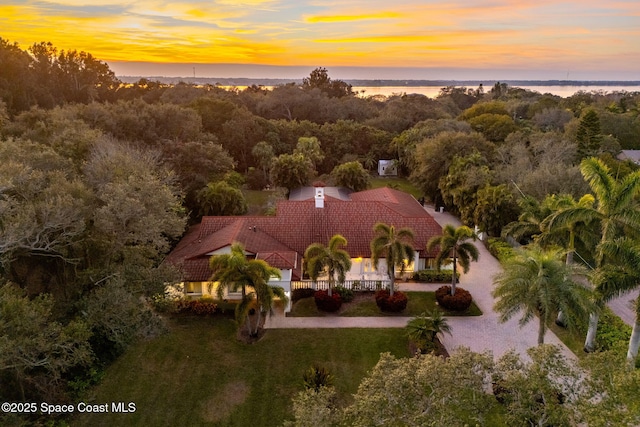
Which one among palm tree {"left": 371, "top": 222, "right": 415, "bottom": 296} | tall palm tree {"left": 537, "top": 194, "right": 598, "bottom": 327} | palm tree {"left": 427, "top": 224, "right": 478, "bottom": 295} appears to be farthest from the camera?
palm tree {"left": 427, "top": 224, "right": 478, "bottom": 295}

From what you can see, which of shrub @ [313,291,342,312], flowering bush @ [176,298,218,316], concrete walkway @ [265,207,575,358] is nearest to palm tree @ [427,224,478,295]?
concrete walkway @ [265,207,575,358]

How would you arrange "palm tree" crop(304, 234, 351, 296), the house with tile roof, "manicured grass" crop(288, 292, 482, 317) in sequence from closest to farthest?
"palm tree" crop(304, 234, 351, 296)
"manicured grass" crop(288, 292, 482, 317)
the house with tile roof

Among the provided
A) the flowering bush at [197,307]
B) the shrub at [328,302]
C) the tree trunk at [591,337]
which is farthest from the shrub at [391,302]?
the flowering bush at [197,307]

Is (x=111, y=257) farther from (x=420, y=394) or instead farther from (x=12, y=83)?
(x=12, y=83)

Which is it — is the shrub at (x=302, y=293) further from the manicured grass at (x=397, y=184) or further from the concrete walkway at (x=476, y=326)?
the manicured grass at (x=397, y=184)

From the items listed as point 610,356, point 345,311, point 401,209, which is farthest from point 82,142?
point 610,356

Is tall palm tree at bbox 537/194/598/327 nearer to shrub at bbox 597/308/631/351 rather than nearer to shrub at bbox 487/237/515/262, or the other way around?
shrub at bbox 597/308/631/351

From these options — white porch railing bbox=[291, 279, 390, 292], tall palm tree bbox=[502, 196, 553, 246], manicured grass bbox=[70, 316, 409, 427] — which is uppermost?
tall palm tree bbox=[502, 196, 553, 246]
